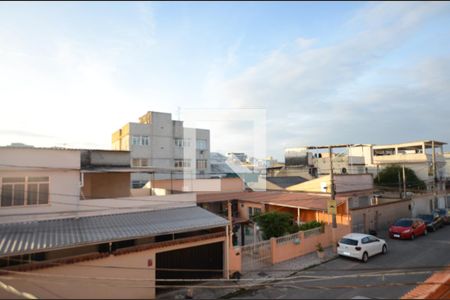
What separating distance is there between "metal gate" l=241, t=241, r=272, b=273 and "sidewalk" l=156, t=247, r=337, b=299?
1.11 ft

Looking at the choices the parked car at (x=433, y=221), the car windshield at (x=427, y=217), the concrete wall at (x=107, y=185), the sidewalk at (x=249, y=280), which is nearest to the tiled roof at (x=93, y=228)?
the sidewalk at (x=249, y=280)

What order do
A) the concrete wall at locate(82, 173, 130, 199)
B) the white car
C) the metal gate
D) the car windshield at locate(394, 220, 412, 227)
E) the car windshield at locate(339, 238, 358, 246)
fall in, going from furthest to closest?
the car windshield at locate(394, 220, 412, 227) → the concrete wall at locate(82, 173, 130, 199) → the car windshield at locate(339, 238, 358, 246) → the white car → the metal gate

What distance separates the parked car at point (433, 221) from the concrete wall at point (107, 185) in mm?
25179

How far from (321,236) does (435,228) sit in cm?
1363

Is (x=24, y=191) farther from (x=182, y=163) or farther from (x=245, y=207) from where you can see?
(x=182, y=163)

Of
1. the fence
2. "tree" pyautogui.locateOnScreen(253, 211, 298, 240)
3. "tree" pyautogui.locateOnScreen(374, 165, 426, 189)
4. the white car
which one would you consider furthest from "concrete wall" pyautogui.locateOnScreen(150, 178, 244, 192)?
"tree" pyautogui.locateOnScreen(374, 165, 426, 189)

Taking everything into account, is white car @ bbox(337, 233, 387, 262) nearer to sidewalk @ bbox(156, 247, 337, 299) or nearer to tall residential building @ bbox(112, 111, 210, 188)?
sidewalk @ bbox(156, 247, 337, 299)

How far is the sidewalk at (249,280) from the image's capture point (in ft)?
38.5

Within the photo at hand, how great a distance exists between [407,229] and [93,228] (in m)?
21.6

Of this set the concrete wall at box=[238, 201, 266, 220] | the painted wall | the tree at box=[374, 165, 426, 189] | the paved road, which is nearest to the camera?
the paved road

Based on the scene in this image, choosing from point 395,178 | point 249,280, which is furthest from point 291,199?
point 395,178

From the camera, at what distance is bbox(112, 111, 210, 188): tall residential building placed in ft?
137

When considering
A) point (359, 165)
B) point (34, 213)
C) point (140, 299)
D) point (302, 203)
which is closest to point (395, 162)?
point (359, 165)

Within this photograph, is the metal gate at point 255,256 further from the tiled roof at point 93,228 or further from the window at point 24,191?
the window at point 24,191
